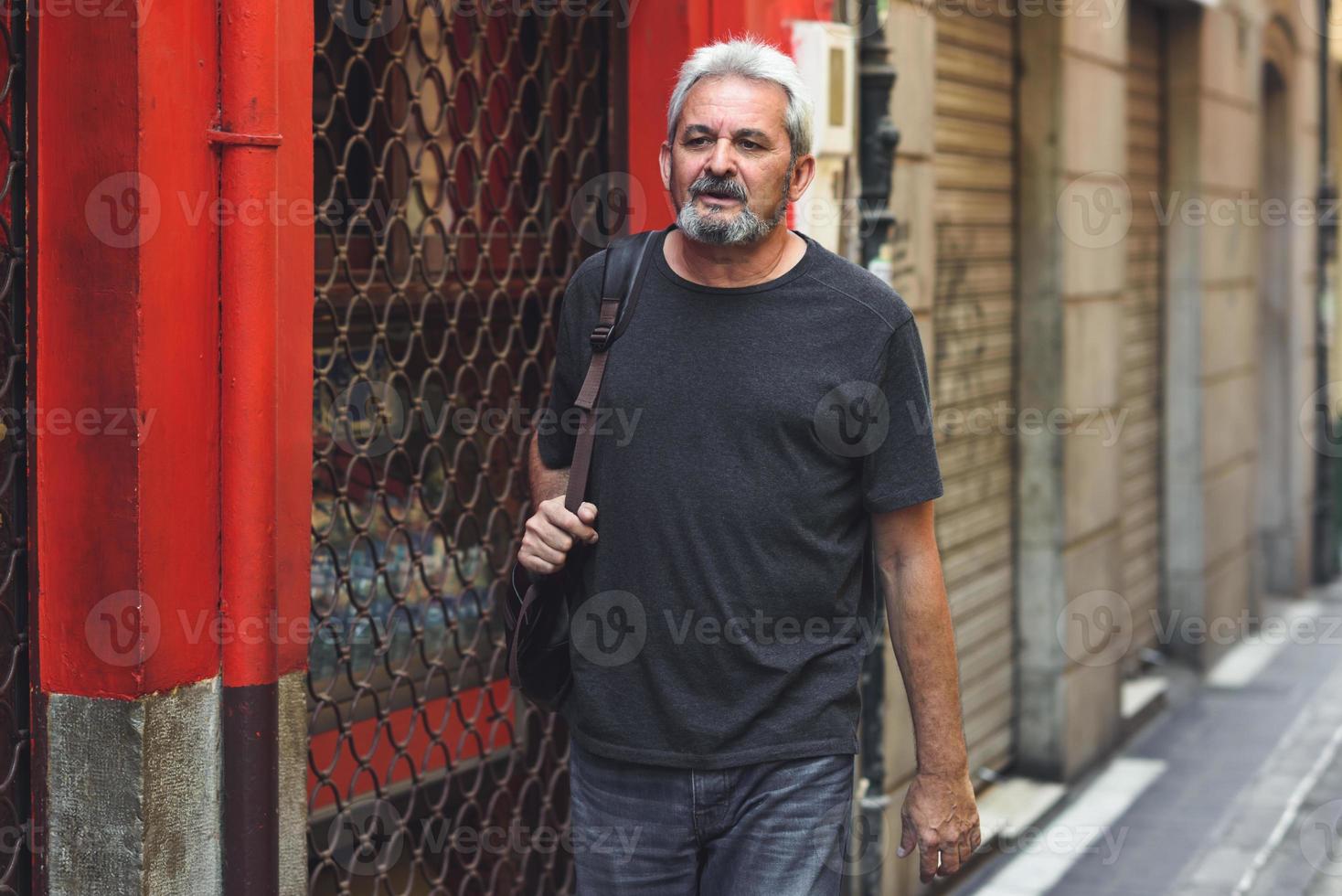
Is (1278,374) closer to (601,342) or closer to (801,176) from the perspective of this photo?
(801,176)

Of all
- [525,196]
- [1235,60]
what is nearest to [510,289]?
[525,196]

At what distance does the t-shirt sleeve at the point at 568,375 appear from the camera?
3383mm

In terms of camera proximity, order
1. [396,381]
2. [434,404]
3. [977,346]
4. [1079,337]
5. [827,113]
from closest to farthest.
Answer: [396,381], [434,404], [827,113], [977,346], [1079,337]

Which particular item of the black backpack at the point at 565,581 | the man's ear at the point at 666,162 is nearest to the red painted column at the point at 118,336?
the black backpack at the point at 565,581

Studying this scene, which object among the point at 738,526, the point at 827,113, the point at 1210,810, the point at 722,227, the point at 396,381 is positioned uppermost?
the point at 827,113

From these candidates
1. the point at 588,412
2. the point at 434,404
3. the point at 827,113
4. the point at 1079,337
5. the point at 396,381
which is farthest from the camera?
the point at 1079,337

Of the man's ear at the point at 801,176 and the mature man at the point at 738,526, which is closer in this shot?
the mature man at the point at 738,526

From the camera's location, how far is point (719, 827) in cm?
324

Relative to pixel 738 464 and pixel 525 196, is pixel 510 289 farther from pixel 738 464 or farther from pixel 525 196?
pixel 738 464

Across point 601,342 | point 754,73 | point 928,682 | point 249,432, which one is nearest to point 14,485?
point 249,432

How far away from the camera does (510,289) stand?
4832 millimetres

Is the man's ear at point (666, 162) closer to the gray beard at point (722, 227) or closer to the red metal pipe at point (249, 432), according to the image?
the gray beard at point (722, 227)

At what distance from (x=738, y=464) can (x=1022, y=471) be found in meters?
4.96

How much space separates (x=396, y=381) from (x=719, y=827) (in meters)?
1.61
